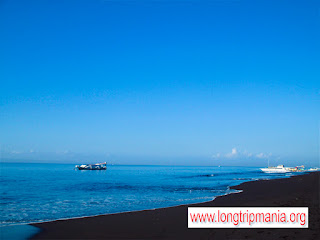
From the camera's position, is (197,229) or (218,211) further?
(218,211)

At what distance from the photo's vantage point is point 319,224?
37.7ft

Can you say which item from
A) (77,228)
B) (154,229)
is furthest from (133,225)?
(77,228)

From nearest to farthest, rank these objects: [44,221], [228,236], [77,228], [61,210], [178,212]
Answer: [228,236] < [77,228] < [44,221] < [178,212] < [61,210]

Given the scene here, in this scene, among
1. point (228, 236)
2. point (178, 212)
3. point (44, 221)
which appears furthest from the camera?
point (178, 212)

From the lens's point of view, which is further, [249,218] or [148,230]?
[249,218]

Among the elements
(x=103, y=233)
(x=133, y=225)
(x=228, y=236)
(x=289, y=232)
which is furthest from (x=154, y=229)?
(x=289, y=232)

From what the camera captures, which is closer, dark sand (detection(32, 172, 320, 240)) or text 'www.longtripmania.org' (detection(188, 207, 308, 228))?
dark sand (detection(32, 172, 320, 240))

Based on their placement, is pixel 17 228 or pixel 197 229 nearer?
Answer: pixel 197 229

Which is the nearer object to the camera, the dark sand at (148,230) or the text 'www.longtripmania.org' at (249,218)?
the dark sand at (148,230)

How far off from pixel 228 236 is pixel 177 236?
2.04 metres

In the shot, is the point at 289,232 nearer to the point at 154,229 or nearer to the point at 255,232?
the point at 255,232

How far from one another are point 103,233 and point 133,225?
185cm

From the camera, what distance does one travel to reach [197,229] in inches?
460

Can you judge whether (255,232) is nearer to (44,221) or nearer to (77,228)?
(77,228)
